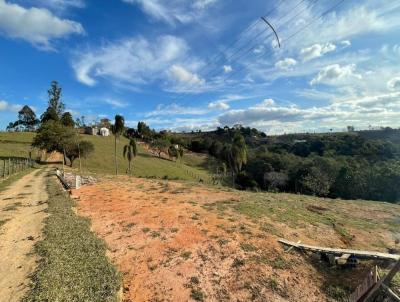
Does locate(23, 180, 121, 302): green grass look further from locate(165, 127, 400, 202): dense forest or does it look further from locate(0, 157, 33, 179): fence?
locate(165, 127, 400, 202): dense forest

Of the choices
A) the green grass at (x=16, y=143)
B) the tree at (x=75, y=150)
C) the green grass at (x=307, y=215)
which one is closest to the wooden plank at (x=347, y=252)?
the green grass at (x=307, y=215)

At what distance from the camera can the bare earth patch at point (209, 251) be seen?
10.7 m

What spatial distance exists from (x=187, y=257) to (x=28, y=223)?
8.47 m

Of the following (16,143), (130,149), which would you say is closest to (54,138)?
(130,149)

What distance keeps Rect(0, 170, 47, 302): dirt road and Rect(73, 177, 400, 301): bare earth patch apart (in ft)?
9.66

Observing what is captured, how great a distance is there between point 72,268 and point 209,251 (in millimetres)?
5749

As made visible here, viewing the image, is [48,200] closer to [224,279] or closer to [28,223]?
[28,223]

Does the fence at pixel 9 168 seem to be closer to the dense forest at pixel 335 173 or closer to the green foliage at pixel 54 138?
the green foliage at pixel 54 138

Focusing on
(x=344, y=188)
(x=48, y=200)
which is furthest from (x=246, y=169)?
(x=48, y=200)

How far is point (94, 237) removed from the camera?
13.6 m

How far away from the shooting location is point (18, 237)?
508 inches

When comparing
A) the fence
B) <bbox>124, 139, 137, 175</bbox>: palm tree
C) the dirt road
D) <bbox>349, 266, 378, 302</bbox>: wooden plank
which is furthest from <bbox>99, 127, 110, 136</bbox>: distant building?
<bbox>349, 266, 378, 302</bbox>: wooden plank

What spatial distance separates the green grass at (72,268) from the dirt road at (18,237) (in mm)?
364

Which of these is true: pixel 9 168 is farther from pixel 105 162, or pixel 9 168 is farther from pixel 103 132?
pixel 103 132
